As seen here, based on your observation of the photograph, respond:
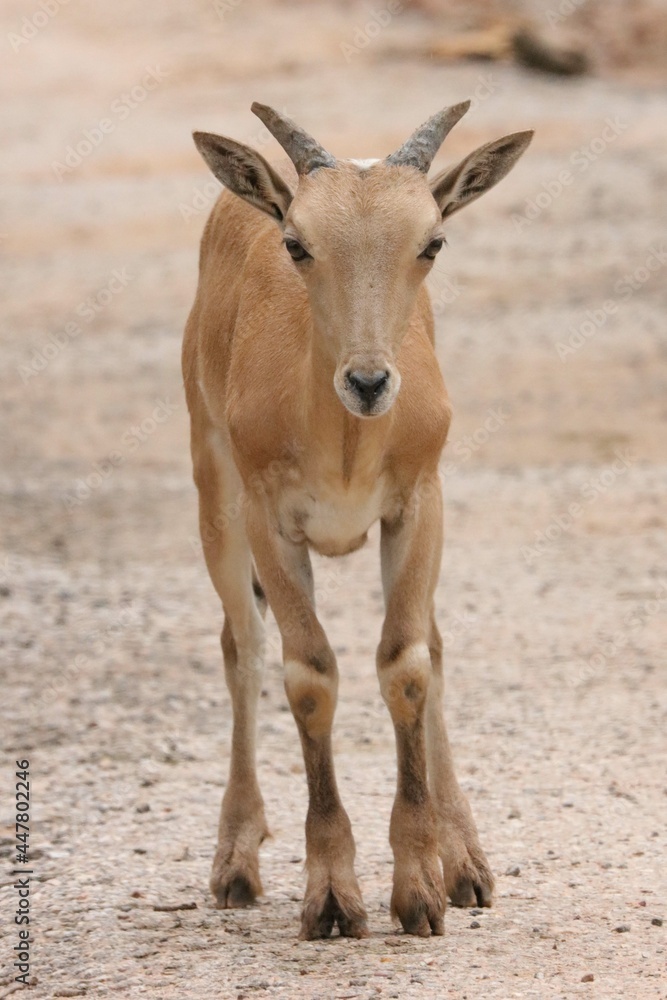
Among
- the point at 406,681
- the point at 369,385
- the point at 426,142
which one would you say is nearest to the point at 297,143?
the point at 426,142

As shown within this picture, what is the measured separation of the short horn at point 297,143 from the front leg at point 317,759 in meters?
1.45

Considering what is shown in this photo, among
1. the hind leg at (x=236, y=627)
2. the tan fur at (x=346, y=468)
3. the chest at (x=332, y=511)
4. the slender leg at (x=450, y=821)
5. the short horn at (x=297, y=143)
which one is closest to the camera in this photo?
the tan fur at (x=346, y=468)

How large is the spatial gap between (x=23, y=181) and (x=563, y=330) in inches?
517

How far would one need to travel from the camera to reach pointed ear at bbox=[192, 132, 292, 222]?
6.27 metres

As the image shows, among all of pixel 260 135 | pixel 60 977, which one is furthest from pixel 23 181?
pixel 60 977

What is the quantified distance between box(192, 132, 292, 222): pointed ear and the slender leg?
6.55ft

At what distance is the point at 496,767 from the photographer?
855cm

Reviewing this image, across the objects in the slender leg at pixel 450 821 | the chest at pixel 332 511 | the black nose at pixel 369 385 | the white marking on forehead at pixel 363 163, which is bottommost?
the slender leg at pixel 450 821

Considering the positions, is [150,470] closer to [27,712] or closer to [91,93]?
[27,712]

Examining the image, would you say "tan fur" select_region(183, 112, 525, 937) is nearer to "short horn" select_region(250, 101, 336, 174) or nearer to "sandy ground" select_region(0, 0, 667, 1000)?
"short horn" select_region(250, 101, 336, 174)

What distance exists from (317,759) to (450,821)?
0.98 meters

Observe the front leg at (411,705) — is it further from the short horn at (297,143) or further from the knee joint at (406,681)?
the short horn at (297,143)

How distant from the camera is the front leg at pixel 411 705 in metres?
6.13

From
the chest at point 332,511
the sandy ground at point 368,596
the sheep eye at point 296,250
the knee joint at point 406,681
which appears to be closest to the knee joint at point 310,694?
the knee joint at point 406,681
